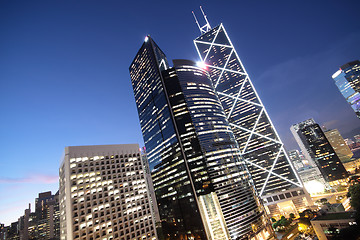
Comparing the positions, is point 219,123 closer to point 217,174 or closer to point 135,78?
point 217,174

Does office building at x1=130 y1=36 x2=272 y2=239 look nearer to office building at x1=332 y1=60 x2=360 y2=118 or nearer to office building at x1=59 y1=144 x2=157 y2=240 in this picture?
office building at x1=59 y1=144 x2=157 y2=240

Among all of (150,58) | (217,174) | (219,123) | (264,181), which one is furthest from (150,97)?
(264,181)

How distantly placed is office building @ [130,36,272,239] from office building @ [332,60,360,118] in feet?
491

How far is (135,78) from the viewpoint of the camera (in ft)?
430

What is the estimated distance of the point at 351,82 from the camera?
159 meters

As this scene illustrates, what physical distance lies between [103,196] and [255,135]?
113m

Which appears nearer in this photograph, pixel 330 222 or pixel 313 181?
pixel 330 222

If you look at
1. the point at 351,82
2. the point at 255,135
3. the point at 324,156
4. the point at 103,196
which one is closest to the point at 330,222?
the point at 103,196

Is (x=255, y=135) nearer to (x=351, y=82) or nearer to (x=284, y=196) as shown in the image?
(x=284, y=196)

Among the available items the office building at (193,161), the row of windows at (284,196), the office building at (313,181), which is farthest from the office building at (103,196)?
the office building at (313,181)

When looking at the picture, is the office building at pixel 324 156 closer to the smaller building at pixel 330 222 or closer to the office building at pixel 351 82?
the office building at pixel 351 82

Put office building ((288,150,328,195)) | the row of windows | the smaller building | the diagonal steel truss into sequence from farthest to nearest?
1. office building ((288,150,328,195))
2. the diagonal steel truss
3. the row of windows
4. the smaller building

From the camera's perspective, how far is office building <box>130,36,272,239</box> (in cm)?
7194

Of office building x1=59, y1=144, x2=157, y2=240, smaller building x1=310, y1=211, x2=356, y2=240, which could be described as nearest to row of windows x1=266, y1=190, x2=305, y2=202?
smaller building x1=310, y1=211, x2=356, y2=240
